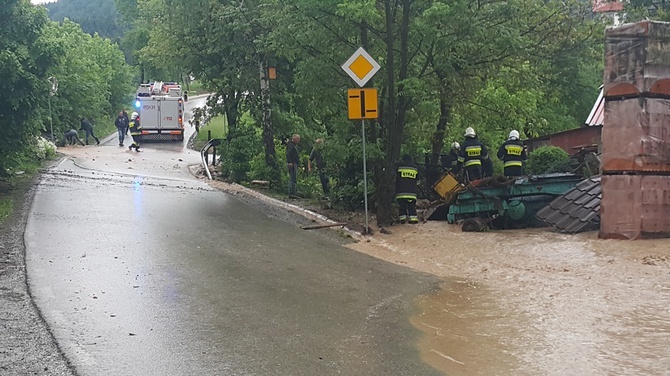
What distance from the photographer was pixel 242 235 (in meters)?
12.0

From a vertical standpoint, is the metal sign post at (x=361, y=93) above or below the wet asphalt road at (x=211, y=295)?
above

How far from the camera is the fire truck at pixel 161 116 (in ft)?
133

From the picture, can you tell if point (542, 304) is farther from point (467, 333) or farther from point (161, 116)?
point (161, 116)

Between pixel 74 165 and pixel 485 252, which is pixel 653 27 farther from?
pixel 74 165

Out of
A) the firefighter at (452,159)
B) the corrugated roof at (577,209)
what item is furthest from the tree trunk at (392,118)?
the firefighter at (452,159)

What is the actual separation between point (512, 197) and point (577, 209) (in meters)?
1.49

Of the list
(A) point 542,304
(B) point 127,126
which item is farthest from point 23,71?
(B) point 127,126

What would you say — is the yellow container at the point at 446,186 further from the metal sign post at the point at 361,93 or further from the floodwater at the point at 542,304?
the metal sign post at the point at 361,93

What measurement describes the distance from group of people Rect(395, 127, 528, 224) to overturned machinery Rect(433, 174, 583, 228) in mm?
1012

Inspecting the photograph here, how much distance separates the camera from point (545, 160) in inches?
658

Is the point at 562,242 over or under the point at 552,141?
under

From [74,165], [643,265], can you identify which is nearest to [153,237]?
[643,265]

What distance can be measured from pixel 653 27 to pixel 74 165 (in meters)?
19.6

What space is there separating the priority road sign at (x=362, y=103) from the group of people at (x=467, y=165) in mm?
1864
